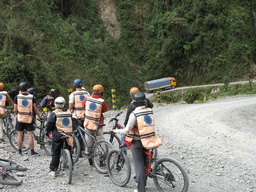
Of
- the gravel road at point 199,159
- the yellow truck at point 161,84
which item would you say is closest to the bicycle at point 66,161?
the gravel road at point 199,159

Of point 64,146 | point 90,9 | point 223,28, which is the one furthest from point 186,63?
point 64,146

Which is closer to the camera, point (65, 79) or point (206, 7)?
point (65, 79)

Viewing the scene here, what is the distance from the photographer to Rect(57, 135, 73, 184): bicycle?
18.6 feet

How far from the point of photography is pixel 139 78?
34188 mm

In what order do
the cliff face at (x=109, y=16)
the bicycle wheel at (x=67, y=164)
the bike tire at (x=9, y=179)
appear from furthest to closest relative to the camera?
1. the cliff face at (x=109, y=16)
2. the bicycle wheel at (x=67, y=164)
3. the bike tire at (x=9, y=179)

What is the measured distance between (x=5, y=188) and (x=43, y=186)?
2.26 feet

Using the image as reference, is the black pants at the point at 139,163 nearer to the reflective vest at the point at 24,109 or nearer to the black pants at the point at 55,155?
the black pants at the point at 55,155

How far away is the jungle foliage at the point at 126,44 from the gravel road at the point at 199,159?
861cm

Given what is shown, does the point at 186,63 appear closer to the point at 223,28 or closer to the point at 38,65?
the point at 223,28

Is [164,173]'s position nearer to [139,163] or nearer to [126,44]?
[139,163]

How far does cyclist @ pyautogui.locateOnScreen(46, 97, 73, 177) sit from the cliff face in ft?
112

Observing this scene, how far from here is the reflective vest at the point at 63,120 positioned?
6039mm

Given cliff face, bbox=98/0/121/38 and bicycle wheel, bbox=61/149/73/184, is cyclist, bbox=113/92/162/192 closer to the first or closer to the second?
bicycle wheel, bbox=61/149/73/184

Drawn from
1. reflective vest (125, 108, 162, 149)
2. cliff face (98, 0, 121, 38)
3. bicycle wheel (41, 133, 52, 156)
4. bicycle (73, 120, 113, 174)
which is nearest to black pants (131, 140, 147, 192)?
reflective vest (125, 108, 162, 149)
